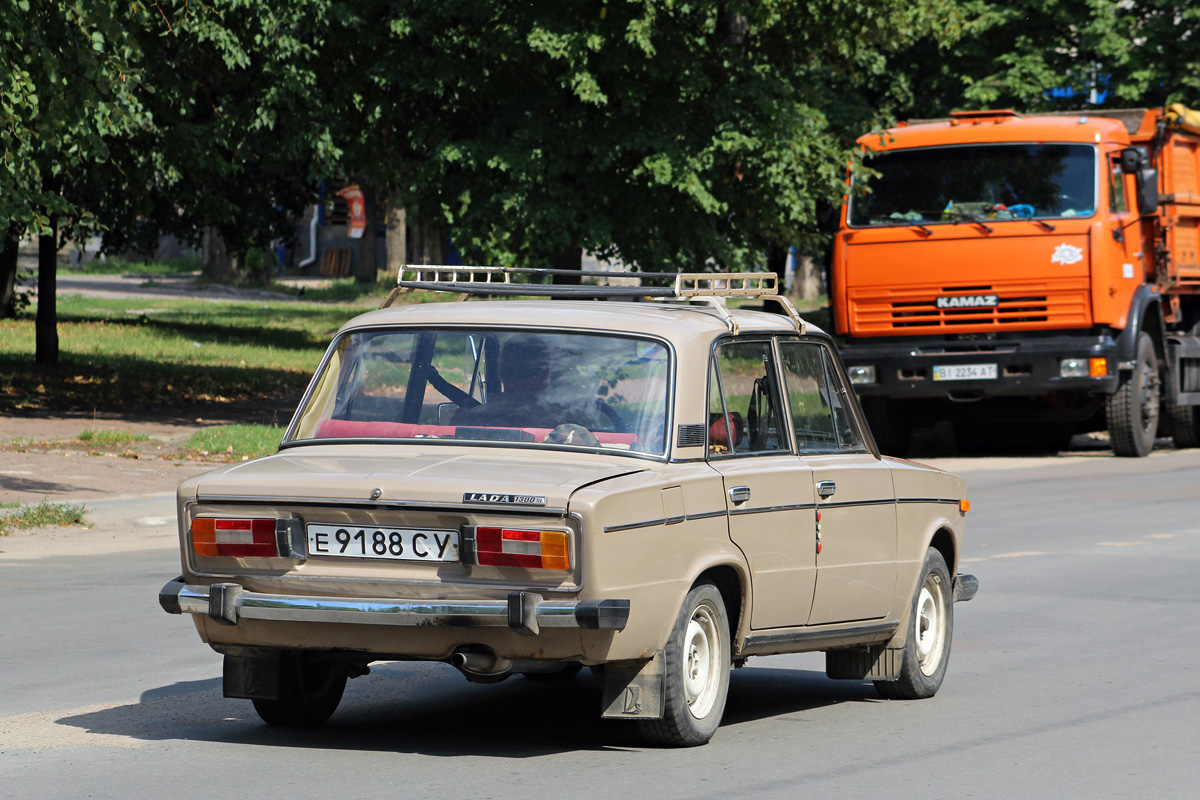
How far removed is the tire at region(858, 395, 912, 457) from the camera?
71.2 ft

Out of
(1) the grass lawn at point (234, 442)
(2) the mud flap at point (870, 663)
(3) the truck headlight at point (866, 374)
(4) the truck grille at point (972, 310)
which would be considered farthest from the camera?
(3) the truck headlight at point (866, 374)

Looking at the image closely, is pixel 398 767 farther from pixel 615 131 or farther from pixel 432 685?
pixel 615 131

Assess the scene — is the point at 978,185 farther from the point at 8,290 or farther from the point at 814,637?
the point at 8,290

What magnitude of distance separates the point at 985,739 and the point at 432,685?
2420 millimetres

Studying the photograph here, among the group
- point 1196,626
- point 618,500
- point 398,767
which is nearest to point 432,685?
point 398,767

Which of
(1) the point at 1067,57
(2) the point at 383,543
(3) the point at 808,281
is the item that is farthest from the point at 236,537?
(3) the point at 808,281

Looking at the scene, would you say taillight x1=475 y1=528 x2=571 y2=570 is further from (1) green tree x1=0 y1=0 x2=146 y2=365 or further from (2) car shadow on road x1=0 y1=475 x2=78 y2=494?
(1) green tree x1=0 y1=0 x2=146 y2=365

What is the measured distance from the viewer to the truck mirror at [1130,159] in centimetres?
1966

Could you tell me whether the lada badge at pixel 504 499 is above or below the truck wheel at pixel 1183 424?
above

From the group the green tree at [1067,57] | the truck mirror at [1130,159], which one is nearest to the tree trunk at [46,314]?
the truck mirror at [1130,159]

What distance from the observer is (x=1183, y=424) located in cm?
2306

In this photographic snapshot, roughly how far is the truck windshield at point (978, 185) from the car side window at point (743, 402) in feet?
43.2

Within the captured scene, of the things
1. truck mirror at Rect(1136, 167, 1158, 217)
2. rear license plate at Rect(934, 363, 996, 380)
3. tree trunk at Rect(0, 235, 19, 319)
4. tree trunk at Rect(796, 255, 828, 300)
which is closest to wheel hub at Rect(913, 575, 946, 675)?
rear license plate at Rect(934, 363, 996, 380)

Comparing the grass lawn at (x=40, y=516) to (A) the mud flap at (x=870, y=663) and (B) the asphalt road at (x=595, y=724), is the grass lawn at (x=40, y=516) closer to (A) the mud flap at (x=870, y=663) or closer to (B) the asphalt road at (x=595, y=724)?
(B) the asphalt road at (x=595, y=724)
